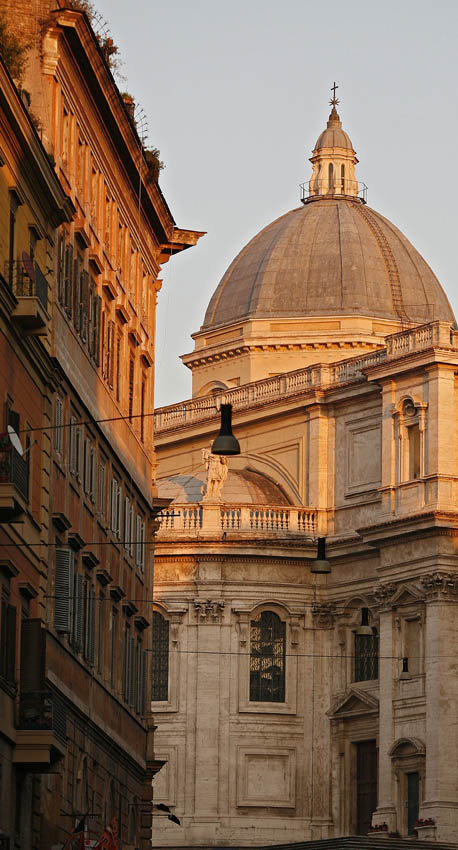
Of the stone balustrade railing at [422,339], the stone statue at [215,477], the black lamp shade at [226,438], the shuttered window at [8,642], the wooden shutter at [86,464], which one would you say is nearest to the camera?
the shuttered window at [8,642]

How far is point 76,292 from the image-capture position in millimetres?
45406

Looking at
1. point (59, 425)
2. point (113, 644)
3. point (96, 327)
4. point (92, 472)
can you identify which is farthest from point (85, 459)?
point (113, 644)

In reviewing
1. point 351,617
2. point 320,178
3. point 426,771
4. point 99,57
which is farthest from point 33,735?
point 320,178

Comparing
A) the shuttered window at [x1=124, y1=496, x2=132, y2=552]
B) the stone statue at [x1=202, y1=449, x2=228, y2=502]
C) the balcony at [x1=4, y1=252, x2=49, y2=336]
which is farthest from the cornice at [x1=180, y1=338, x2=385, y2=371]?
the balcony at [x1=4, y1=252, x2=49, y2=336]

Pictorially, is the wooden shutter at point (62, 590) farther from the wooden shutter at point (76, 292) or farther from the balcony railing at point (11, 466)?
the balcony railing at point (11, 466)

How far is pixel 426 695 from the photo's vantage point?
78188mm

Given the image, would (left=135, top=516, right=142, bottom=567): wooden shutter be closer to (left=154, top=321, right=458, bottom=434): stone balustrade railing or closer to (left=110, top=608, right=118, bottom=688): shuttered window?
(left=110, top=608, right=118, bottom=688): shuttered window

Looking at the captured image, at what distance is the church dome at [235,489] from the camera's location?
8906 centimetres

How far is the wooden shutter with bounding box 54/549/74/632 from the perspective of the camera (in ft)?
137

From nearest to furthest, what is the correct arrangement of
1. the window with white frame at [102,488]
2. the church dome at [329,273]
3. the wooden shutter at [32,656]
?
1. the wooden shutter at [32,656]
2. the window with white frame at [102,488]
3. the church dome at [329,273]

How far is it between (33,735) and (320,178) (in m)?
72.3

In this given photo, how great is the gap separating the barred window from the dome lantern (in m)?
27.1

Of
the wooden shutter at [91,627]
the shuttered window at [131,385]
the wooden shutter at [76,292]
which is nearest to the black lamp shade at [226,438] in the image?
the wooden shutter at [76,292]

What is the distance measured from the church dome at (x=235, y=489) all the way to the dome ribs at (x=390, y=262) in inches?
437
